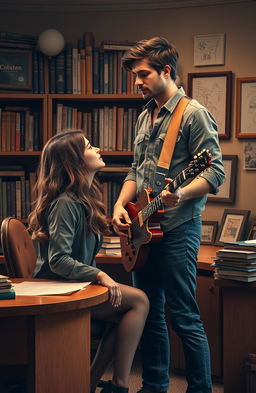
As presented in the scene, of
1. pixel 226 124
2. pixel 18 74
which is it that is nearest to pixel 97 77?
pixel 18 74

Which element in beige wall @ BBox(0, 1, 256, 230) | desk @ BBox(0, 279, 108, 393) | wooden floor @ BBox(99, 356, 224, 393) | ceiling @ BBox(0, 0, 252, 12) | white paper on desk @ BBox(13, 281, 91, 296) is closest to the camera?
desk @ BBox(0, 279, 108, 393)

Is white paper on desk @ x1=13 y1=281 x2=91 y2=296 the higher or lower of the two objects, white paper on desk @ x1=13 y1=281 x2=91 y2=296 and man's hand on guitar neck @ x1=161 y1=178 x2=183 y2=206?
the lower

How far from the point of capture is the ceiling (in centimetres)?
404

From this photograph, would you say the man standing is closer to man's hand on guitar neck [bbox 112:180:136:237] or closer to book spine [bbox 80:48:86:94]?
man's hand on guitar neck [bbox 112:180:136:237]

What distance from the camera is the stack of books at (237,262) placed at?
114 inches

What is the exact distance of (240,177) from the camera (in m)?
3.95

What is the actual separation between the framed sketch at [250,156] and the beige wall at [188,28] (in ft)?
0.10

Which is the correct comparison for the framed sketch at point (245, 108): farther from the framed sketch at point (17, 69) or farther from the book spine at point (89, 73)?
the framed sketch at point (17, 69)

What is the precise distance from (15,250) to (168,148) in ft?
2.36

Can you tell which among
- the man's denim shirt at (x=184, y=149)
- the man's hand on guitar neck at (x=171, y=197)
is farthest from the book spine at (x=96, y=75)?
the man's hand on guitar neck at (x=171, y=197)

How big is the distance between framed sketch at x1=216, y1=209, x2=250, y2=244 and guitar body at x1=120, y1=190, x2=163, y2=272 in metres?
1.05

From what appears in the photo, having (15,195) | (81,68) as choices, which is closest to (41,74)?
(81,68)

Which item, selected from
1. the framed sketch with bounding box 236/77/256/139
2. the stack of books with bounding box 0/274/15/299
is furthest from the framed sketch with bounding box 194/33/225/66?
the stack of books with bounding box 0/274/15/299

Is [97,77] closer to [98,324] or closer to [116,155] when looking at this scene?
[116,155]
